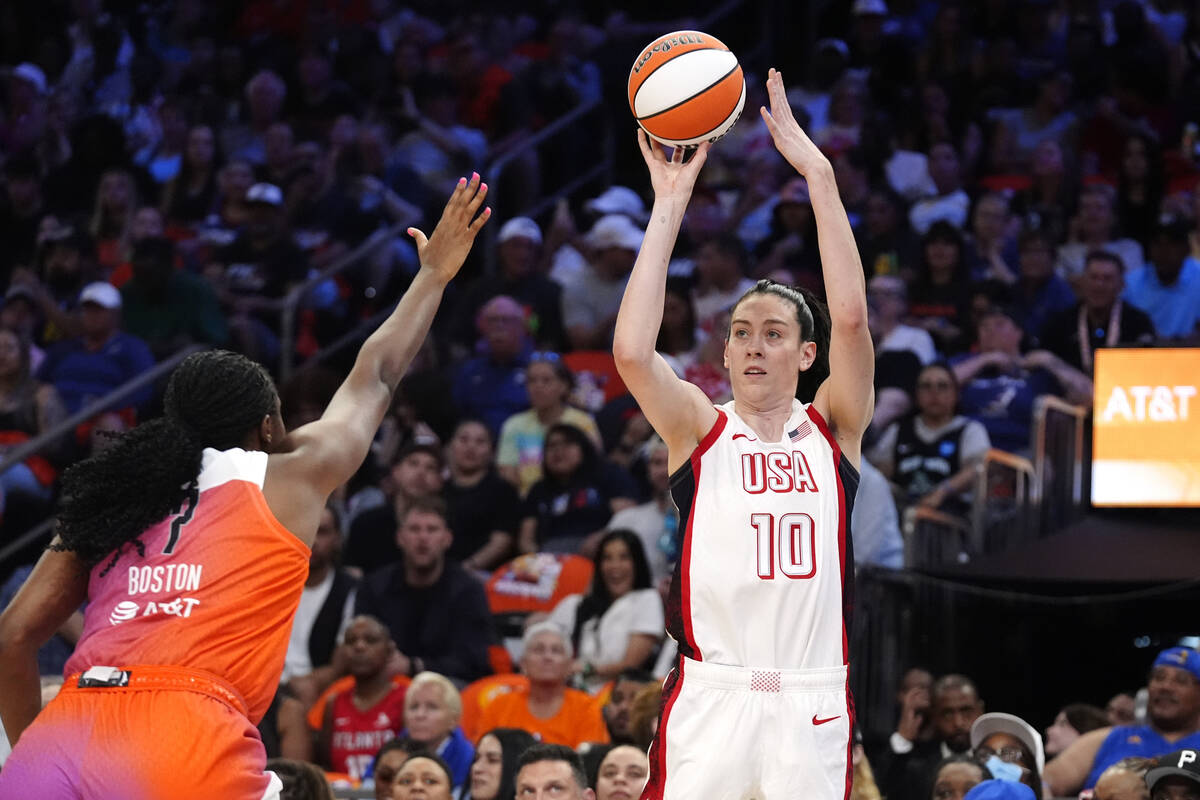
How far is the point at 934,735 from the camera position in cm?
916

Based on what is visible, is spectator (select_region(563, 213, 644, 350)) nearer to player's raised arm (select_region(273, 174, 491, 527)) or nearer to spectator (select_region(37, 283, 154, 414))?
spectator (select_region(37, 283, 154, 414))

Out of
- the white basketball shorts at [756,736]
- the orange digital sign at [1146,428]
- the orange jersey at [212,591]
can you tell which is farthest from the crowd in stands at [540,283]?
the orange jersey at [212,591]

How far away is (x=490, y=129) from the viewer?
16.2 meters

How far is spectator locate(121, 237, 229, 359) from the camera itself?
44.2ft

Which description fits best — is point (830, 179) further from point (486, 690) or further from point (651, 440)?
point (651, 440)

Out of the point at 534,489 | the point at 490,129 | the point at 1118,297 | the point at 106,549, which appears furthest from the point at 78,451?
the point at 106,549

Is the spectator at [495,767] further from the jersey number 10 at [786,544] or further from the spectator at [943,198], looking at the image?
the spectator at [943,198]

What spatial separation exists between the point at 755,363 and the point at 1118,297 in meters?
7.22

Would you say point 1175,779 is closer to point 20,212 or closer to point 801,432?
point 801,432

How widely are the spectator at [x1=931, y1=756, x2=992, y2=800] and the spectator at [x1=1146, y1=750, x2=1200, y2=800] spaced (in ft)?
2.35

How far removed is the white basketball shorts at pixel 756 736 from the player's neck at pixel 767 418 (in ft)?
2.29

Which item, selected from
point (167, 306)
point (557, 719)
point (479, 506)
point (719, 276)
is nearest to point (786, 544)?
point (557, 719)

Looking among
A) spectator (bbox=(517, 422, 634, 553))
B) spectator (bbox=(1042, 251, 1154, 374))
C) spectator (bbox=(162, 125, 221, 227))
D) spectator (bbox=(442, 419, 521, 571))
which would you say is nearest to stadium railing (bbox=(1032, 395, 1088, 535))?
spectator (bbox=(1042, 251, 1154, 374))

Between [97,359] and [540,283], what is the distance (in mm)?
3336
